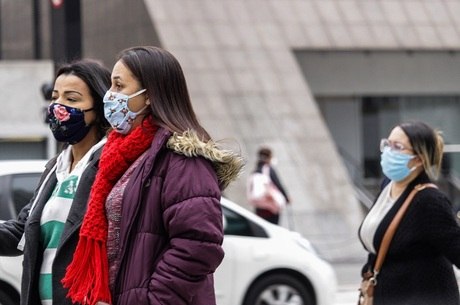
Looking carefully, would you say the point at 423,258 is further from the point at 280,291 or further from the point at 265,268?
the point at 280,291

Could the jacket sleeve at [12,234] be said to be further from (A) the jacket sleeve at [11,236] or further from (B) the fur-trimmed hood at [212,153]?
(B) the fur-trimmed hood at [212,153]

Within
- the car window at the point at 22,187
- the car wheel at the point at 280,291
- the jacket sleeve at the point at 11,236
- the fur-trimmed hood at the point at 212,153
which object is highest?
the car window at the point at 22,187

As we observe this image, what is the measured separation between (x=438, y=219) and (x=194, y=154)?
84.2 inches

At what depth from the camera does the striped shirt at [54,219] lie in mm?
4191

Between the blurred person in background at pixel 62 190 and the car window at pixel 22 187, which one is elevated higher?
the car window at pixel 22 187

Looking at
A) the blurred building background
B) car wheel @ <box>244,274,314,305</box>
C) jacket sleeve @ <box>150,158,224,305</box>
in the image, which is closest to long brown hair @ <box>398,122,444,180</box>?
jacket sleeve @ <box>150,158,224,305</box>

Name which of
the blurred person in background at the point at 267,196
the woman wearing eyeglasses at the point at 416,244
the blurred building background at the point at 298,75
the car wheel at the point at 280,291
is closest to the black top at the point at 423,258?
the woman wearing eyeglasses at the point at 416,244

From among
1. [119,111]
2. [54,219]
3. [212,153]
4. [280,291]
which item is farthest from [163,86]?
[280,291]

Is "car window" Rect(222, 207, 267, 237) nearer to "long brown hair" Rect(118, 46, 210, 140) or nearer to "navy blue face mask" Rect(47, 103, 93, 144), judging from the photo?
"navy blue face mask" Rect(47, 103, 93, 144)

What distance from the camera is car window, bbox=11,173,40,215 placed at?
9078 millimetres

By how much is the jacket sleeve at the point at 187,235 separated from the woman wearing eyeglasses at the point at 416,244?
2.04 metres

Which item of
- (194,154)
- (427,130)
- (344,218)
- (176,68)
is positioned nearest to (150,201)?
(194,154)

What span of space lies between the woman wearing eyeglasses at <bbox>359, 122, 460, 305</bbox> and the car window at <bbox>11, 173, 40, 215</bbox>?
12.7 ft

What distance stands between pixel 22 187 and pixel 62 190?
16.3ft
